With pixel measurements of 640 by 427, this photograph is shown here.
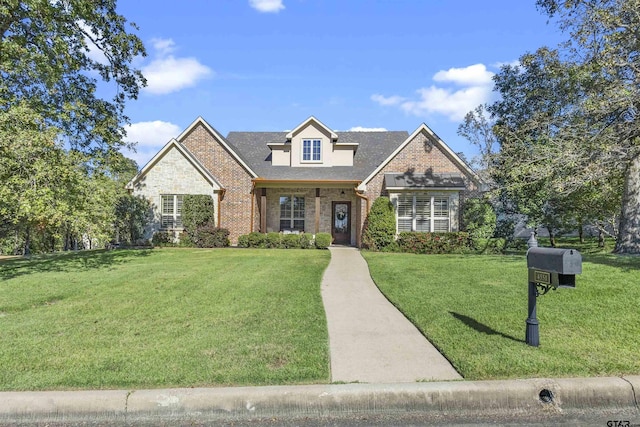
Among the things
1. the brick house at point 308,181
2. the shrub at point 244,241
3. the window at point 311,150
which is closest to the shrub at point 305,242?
the brick house at point 308,181

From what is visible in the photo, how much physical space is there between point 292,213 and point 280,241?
340 cm

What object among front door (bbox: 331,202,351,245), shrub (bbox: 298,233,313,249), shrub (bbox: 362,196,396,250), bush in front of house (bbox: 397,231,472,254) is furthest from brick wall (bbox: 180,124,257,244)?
bush in front of house (bbox: 397,231,472,254)

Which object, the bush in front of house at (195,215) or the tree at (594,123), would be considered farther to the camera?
the bush in front of house at (195,215)

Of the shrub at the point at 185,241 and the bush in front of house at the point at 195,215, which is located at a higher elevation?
the bush in front of house at the point at 195,215

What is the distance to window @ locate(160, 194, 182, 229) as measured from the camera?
20125mm

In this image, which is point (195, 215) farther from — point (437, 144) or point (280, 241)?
point (437, 144)

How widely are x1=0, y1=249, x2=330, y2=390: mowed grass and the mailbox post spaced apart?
2476 millimetres

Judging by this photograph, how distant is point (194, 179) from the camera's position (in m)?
20.0

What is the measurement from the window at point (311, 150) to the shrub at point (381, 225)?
5659 mm

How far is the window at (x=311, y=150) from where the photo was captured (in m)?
22.4

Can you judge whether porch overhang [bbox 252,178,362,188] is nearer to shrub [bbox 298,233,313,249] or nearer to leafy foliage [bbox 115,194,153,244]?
shrub [bbox 298,233,313,249]

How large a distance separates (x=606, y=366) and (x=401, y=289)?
178 inches

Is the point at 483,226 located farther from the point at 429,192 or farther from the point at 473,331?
the point at 473,331

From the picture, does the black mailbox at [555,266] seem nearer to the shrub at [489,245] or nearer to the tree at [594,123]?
the tree at [594,123]
